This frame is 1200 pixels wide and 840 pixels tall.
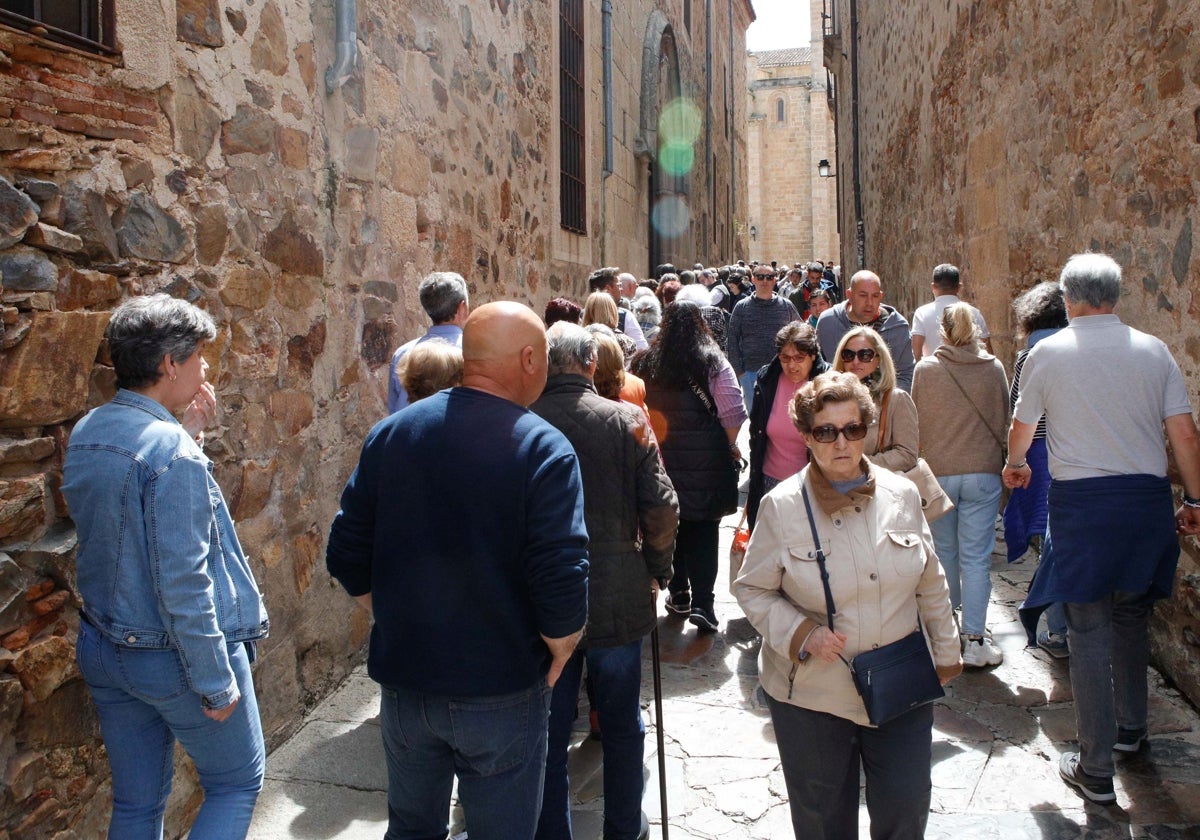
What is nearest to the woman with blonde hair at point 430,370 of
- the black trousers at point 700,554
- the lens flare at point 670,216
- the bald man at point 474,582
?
the bald man at point 474,582

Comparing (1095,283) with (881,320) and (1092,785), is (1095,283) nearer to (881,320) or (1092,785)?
(1092,785)

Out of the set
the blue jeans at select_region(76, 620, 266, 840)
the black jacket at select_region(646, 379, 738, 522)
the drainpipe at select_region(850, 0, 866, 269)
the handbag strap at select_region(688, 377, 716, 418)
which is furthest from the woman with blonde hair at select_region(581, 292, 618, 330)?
the drainpipe at select_region(850, 0, 866, 269)

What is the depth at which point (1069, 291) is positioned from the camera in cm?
359

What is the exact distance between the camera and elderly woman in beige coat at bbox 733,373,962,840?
2.57 m

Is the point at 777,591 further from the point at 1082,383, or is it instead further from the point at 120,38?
the point at 120,38

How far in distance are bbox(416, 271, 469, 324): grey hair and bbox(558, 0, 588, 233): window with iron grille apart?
15.3 ft

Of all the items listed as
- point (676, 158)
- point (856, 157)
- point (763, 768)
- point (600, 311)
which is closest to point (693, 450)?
point (600, 311)

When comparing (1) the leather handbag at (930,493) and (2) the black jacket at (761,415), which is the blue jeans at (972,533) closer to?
(2) the black jacket at (761,415)

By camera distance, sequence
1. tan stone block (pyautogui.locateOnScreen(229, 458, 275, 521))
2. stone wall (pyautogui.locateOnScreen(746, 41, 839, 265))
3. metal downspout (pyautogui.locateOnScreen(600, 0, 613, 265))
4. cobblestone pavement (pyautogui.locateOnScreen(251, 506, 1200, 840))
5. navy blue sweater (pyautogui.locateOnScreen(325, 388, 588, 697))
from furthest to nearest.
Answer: stone wall (pyautogui.locateOnScreen(746, 41, 839, 265)), metal downspout (pyautogui.locateOnScreen(600, 0, 613, 265)), tan stone block (pyautogui.locateOnScreen(229, 458, 275, 521)), cobblestone pavement (pyautogui.locateOnScreen(251, 506, 1200, 840)), navy blue sweater (pyautogui.locateOnScreen(325, 388, 588, 697))

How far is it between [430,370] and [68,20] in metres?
1.52

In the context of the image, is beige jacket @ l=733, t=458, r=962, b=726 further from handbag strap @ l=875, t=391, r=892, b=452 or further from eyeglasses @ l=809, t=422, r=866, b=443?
handbag strap @ l=875, t=391, r=892, b=452

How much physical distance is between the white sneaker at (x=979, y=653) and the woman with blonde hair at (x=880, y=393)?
1210 mm

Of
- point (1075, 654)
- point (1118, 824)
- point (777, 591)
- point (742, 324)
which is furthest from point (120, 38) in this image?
point (742, 324)

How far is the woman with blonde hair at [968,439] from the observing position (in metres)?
4.63
